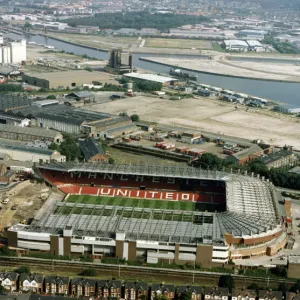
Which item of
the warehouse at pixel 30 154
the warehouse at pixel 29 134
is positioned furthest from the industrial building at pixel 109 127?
the warehouse at pixel 30 154

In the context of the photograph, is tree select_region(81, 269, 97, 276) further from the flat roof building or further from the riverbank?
the riverbank

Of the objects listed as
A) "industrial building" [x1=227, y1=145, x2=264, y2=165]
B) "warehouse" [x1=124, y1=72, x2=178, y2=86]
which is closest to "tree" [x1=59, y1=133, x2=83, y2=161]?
"industrial building" [x1=227, y1=145, x2=264, y2=165]

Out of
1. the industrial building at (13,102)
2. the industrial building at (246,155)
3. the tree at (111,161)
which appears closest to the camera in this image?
the tree at (111,161)

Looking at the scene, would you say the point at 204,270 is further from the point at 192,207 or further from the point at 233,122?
the point at 233,122

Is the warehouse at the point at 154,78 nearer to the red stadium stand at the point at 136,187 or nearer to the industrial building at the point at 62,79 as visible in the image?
the industrial building at the point at 62,79

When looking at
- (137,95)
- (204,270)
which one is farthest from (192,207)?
(137,95)
